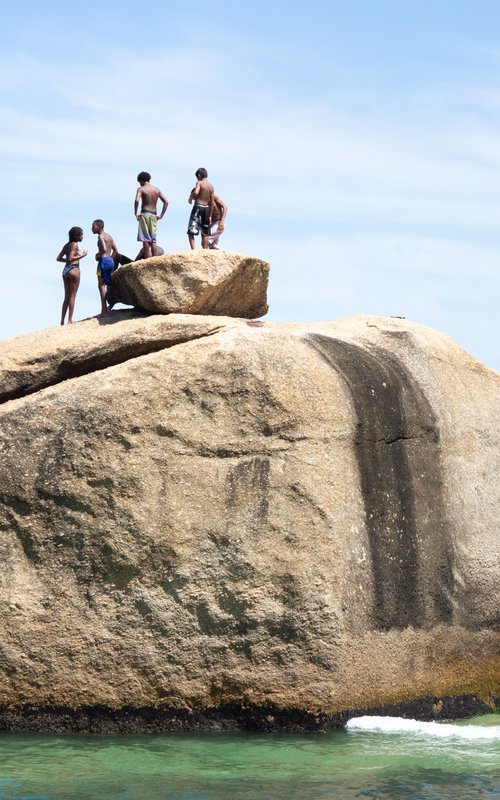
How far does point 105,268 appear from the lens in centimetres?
1312

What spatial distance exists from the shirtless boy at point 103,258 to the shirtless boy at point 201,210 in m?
0.92

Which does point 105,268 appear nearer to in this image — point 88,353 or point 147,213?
point 147,213

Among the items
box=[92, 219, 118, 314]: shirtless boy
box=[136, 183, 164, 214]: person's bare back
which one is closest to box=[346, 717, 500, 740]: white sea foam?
box=[92, 219, 118, 314]: shirtless boy

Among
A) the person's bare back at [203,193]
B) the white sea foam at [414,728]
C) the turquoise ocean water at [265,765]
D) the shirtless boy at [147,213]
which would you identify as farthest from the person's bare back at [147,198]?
the white sea foam at [414,728]

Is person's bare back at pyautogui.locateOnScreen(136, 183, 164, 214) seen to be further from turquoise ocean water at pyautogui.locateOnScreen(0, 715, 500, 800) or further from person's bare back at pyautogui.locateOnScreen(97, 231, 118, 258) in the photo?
turquoise ocean water at pyautogui.locateOnScreen(0, 715, 500, 800)

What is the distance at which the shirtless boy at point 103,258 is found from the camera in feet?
42.8

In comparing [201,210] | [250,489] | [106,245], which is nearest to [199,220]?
[201,210]

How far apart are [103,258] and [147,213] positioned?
730mm

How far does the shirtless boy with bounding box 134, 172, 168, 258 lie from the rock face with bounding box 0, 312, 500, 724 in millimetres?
2620

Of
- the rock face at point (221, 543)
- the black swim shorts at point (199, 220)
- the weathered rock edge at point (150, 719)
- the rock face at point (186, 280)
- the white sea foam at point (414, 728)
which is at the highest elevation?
the black swim shorts at point (199, 220)

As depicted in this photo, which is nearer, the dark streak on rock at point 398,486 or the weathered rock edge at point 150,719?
the weathered rock edge at point 150,719

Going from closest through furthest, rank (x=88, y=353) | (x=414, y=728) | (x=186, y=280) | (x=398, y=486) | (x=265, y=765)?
1. (x=265, y=765)
2. (x=414, y=728)
3. (x=398, y=486)
4. (x=88, y=353)
5. (x=186, y=280)

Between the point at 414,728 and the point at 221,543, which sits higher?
the point at 221,543

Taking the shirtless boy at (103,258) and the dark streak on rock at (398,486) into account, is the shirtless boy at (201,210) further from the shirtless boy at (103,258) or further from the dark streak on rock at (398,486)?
the dark streak on rock at (398,486)
